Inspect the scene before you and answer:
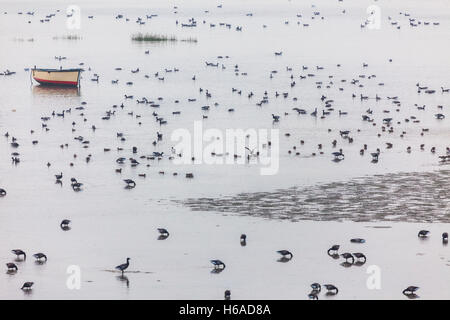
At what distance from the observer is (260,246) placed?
127 ft

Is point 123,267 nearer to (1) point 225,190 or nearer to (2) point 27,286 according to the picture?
(2) point 27,286

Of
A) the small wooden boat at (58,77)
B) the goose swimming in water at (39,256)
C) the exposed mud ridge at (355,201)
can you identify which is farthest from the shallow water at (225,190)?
the small wooden boat at (58,77)

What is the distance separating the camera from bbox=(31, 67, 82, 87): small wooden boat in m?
80.4

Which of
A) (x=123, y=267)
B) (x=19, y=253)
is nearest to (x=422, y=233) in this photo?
(x=123, y=267)

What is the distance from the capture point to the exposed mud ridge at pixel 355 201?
42719 mm

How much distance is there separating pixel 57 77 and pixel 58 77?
105 mm

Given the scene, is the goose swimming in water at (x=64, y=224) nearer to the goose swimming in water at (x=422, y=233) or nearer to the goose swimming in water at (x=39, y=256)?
the goose swimming in water at (x=39, y=256)

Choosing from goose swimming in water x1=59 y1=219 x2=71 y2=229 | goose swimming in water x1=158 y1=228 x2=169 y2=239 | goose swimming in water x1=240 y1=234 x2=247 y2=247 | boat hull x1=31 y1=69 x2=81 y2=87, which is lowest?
goose swimming in water x1=240 y1=234 x2=247 y2=247

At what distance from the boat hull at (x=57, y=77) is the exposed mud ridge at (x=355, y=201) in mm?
36585

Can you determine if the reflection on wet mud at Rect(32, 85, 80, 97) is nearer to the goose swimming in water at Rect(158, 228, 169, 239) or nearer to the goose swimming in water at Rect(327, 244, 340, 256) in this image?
the goose swimming in water at Rect(158, 228, 169, 239)

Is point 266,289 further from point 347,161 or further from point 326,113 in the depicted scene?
point 326,113

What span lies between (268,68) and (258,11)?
75297mm

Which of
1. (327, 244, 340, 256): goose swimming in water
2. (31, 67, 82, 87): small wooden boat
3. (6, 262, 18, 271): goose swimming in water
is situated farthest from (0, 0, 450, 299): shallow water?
(31, 67, 82, 87): small wooden boat
